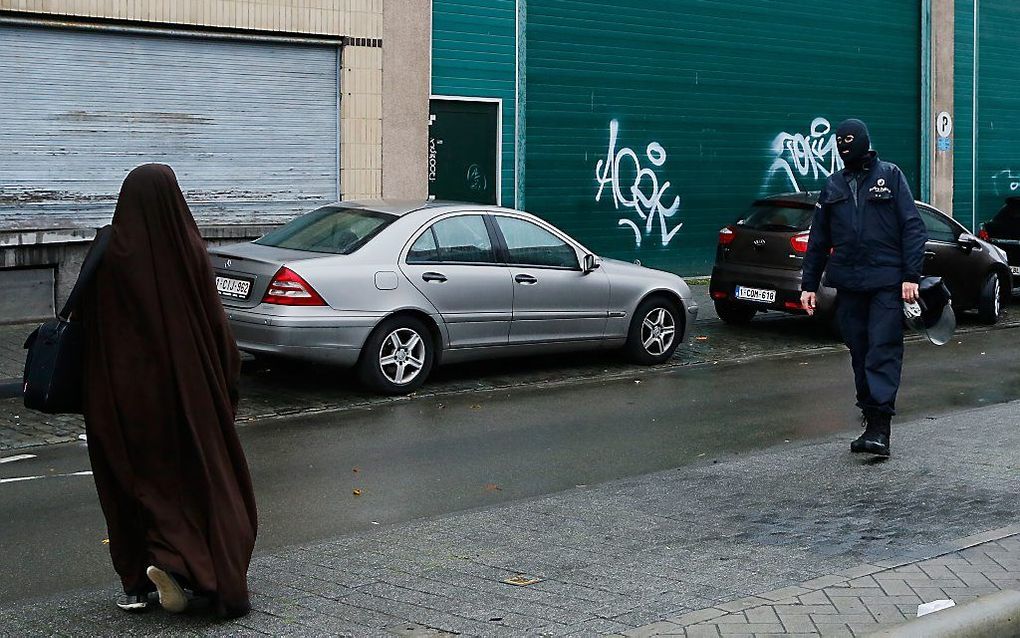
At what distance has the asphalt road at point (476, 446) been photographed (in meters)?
7.28

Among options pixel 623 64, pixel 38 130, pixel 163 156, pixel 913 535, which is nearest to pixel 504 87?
pixel 623 64

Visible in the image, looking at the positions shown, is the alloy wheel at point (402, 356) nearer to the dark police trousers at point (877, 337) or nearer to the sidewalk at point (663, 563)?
the sidewalk at point (663, 563)

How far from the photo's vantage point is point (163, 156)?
54.6ft

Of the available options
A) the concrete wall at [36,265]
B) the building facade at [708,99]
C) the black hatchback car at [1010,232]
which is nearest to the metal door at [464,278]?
the concrete wall at [36,265]

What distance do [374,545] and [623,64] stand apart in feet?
50.4

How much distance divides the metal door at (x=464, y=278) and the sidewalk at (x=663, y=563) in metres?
3.85

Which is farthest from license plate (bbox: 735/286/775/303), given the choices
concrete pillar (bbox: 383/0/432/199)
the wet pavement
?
concrete pillar (bbox: 383/0/432/199)

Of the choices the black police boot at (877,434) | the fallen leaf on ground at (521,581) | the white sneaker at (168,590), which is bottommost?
the fallen leaf on ground at (521,581)

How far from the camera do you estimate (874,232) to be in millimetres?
8625

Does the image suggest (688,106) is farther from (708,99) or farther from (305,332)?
(305,332)

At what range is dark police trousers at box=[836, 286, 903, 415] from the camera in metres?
8.56

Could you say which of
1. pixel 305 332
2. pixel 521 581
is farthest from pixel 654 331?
pixel 521 581

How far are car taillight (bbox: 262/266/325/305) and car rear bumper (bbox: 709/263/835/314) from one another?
5719 mm

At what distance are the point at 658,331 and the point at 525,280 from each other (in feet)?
5.78
